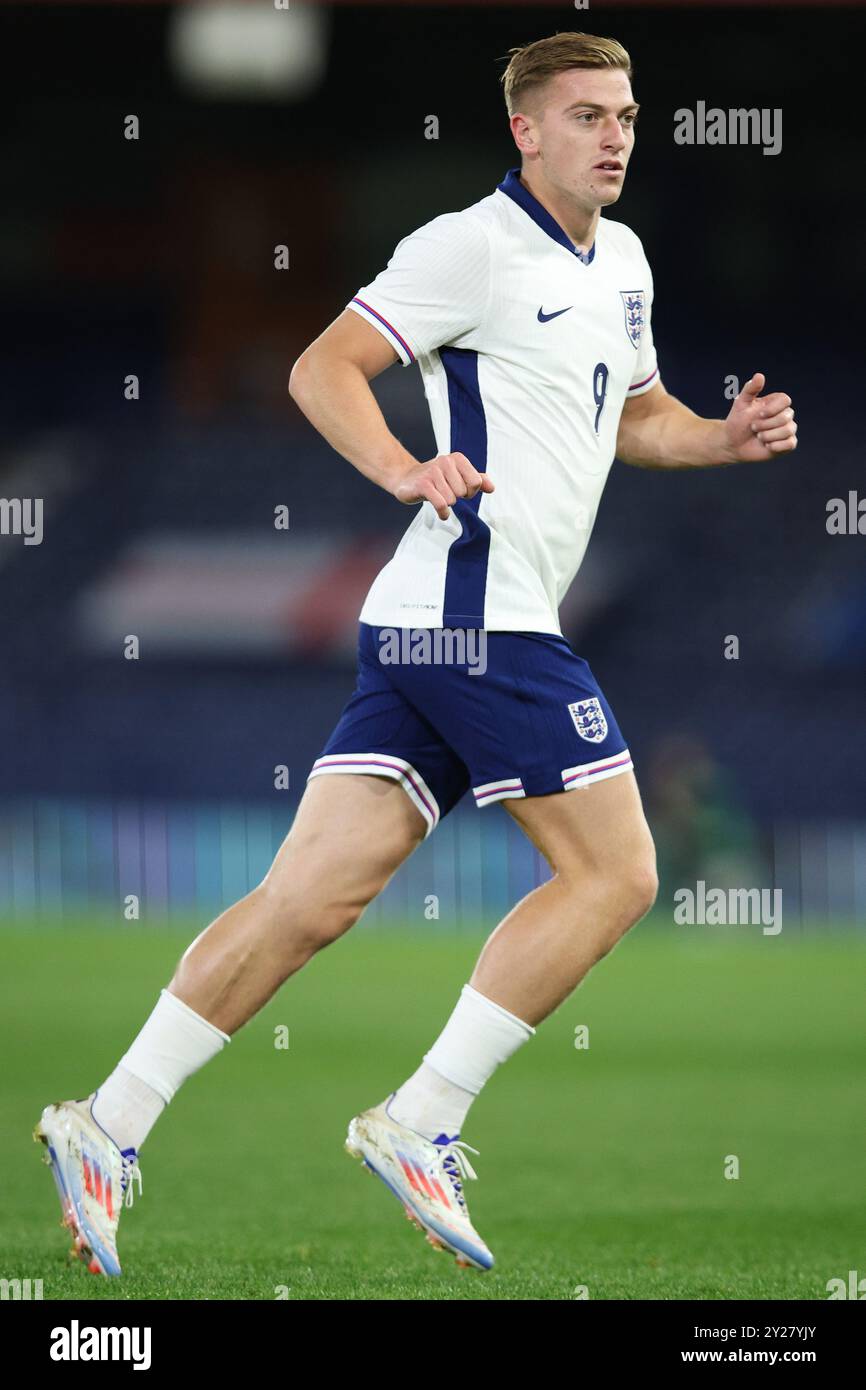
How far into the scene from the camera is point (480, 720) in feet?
13.0

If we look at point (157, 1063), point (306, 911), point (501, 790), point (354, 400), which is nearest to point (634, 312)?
point (354, 400)

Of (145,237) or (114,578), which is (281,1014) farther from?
(145,237)

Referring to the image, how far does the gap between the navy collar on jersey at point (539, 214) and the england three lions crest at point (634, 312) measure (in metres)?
0.13

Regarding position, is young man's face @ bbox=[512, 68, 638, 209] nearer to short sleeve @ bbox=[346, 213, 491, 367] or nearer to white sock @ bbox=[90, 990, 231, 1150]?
short sleeve @ bbox=[346, 213, 491, 367]

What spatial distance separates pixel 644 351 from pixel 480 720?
1.06 metres

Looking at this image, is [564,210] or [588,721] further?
[564,210]

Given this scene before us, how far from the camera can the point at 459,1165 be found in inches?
159

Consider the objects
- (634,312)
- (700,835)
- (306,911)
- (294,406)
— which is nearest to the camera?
(306,911)

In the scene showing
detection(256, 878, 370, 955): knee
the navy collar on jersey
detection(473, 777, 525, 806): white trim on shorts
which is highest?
the navy collar on jersey

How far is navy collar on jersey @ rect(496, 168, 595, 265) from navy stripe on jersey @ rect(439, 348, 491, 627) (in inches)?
12.8

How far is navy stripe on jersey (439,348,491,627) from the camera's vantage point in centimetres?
399

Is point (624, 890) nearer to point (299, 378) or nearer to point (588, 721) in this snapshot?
point (588, 721)

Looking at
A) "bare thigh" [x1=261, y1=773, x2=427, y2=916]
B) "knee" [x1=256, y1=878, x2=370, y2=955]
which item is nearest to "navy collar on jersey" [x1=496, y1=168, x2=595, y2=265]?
"bare thigh" [x1=261, y1=773, x2=427, y2=916]

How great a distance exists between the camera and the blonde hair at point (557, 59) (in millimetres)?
4102
